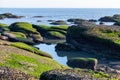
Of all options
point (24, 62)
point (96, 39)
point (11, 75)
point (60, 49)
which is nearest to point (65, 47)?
point (60, 49)

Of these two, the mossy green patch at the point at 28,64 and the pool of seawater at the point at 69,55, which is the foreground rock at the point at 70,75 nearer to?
the mossy green patch at the point at 28,64

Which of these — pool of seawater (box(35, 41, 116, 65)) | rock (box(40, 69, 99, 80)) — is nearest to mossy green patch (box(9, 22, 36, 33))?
pool of seawater (box(35, 41, 116, 65))

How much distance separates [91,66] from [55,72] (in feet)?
93.2

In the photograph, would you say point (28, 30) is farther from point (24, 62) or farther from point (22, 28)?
point (24, 62)

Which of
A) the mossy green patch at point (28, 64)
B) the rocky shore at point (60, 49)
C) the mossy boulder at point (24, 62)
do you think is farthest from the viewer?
the mossy boulder at point (24, 62)

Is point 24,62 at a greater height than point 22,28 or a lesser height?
greater

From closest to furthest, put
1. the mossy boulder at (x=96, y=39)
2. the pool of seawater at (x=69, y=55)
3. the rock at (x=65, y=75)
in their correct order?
1. the rock at (x=65, y=75)
2. the pool of seawater at (x=69, y=55)
3. the mossy boulder at (x=96, y=39)

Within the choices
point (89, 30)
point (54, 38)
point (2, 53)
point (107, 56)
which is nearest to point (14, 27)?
point (54, 38)

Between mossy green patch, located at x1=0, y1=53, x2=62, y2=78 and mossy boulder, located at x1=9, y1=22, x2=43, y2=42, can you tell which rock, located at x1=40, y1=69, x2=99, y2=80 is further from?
mossy boulder, located at x1=9, y1=22, x2=43, y2=42

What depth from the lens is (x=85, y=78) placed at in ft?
91.1

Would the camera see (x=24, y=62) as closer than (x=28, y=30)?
Yes

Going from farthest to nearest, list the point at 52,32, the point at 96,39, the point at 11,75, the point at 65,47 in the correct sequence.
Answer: the point at 52,32
the point at 65,47
the point at 96,39
the point at 11,75

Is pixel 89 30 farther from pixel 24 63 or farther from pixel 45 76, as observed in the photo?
pixel 45 76

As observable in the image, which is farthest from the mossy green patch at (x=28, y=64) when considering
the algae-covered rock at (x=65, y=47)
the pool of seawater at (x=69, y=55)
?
the algae-covered rock at (x=65, y=47)
